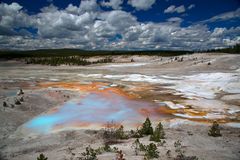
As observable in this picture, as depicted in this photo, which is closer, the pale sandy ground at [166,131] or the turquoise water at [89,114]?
the pale sandy ground at [166,131]

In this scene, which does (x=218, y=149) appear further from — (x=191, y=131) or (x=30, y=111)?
(x=30, y=111)

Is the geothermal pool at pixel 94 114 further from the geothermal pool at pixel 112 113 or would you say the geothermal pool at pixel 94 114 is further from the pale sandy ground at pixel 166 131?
the pale sandy ground at pixel 166 131

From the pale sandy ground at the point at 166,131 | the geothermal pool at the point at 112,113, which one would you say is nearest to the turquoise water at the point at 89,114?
the geothermal pool at the point at 112,113

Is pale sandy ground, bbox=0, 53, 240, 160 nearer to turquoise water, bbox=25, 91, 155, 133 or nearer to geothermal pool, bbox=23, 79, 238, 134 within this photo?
geothermal pool, bbox=23, 79, 238, 134

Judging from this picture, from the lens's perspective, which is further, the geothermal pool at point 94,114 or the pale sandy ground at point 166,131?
the geothermal pool at point 94,114

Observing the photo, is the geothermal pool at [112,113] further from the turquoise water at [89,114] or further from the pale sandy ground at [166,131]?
the pale sandy ground at [166,131]

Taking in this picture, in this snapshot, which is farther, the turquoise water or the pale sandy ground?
the turquoise water

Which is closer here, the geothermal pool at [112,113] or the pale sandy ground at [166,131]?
the pale sandy ground at [166,131]

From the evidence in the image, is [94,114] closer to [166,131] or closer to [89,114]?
[89,114]

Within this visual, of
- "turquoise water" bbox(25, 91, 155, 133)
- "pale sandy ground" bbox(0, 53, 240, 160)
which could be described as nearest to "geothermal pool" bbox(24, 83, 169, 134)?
"turquoise water" bbox(25, 91, 155, 133)

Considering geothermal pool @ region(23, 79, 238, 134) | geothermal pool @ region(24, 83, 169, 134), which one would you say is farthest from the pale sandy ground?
geothermal pool @ region(24, 83, 169, 134)

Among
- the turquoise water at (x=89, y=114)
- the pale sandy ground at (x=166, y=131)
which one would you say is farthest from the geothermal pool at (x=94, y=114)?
the pale sandy ground at (x=166, y=131)

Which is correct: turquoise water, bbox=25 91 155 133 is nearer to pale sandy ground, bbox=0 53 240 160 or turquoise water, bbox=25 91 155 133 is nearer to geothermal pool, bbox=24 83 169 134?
geothermal pool, bbox=24 83 169 134

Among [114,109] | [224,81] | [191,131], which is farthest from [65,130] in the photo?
[224,81]
